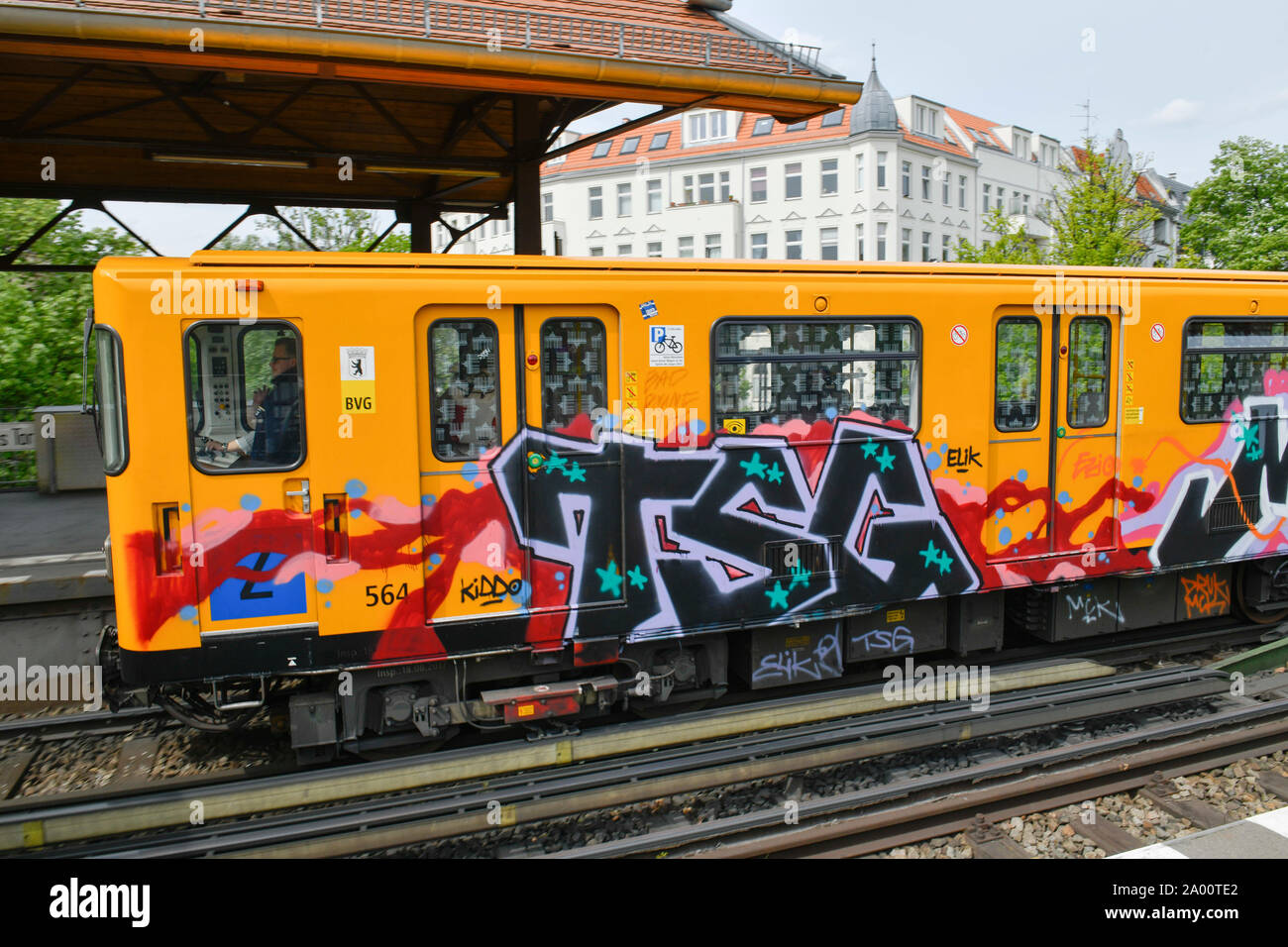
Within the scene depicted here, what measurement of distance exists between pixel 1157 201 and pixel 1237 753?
6800 centimetres

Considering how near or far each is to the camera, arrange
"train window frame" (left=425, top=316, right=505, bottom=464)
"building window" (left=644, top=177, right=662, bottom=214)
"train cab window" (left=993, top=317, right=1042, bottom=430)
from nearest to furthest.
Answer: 1. "train window frame" (left=425, top=316, right=505, bottom=464)
2. "train cab window" (left=993, top=317, right=1042, bottom=430)
3. "building window" (left=644, top=177, right=662, bottom=214)

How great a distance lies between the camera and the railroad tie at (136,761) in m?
6.27

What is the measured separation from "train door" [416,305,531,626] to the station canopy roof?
2.96 metres

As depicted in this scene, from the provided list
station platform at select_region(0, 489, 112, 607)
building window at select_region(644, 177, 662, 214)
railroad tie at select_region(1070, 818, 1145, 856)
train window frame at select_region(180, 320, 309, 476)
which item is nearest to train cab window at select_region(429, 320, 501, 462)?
train window frame at select_region(180, 320, 309, 476)

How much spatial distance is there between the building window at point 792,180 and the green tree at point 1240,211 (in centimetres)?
1767

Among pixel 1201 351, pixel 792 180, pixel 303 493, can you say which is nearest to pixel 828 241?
pixel 792 180

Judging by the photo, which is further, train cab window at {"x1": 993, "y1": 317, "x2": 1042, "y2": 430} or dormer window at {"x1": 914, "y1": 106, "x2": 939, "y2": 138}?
dormer window at {"x1": 914, "y1": 106, "x2": 939, "y2": 138}

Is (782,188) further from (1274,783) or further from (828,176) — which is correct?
(1274,783)

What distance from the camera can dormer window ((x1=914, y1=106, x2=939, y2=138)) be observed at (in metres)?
44.3

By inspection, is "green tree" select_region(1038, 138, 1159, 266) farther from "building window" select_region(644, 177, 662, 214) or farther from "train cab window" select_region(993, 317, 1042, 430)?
"building window" select_region(644, 177, 662, 214)

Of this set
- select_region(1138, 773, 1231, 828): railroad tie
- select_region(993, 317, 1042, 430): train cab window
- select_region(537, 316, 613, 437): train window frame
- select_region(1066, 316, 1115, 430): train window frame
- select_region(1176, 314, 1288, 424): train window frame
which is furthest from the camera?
select_region(1176, 314, 1288, 424): train window frame

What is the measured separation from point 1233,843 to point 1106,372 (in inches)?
150
